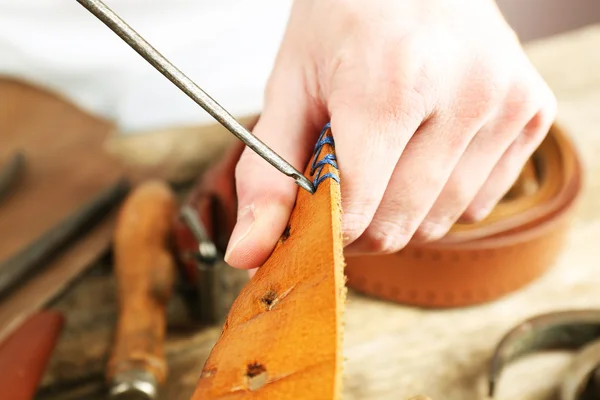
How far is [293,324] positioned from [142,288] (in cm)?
31

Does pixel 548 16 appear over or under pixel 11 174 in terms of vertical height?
over

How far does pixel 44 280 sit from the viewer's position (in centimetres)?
57

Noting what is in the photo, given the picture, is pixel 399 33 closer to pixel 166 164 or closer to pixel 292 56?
pixel 292 56

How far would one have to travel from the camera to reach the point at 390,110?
1.20ft

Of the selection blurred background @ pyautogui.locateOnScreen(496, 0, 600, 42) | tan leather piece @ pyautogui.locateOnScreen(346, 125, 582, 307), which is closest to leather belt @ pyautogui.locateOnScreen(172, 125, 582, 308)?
tan leather piece @ pyautogui.locateOnScreen(346, 125, 582, 307)

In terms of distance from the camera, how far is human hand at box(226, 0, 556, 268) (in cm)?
37

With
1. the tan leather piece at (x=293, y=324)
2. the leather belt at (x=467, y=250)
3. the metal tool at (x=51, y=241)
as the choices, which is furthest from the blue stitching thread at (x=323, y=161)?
the metal tool at (x=51, y=241)

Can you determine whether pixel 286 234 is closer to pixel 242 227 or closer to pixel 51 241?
pixel 242 227

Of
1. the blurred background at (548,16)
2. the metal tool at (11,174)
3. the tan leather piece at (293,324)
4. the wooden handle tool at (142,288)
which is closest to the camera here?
the tan leather piece at (293,324)

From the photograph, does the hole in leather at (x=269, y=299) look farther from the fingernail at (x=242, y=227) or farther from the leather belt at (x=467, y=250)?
the leather belt at (x=467, y=250)

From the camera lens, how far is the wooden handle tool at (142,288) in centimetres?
48

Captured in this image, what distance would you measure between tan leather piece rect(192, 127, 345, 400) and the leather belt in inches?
9.9

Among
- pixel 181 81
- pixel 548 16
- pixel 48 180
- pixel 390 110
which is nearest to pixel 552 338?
pixel 390 110

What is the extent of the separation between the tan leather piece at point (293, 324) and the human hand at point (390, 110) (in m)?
0.04
